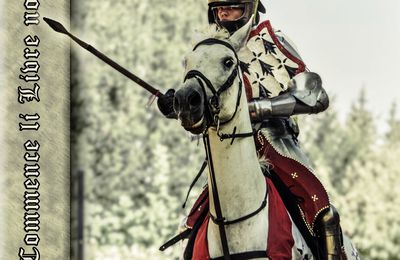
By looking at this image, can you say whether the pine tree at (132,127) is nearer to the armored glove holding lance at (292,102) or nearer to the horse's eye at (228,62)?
the armored glove holding lance at (292,102)

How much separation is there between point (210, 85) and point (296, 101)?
3.60 feet

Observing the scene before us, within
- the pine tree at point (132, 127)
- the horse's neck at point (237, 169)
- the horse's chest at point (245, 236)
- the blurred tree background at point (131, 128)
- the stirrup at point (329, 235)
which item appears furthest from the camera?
the pine tree at point (132, 127)

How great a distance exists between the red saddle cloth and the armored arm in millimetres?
569

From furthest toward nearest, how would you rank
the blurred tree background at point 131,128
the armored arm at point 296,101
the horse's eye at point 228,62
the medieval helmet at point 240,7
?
1. the blurred tree background at point 131,128
2. the medieval helmet at point 240,7
3. the armored arm at point 296,101
4. the horse's eye at point 228,62

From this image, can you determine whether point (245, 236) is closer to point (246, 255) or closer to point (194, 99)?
point (246, 255)

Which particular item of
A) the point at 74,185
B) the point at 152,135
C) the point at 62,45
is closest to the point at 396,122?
the point at 152,135

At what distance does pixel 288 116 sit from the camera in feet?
35.4

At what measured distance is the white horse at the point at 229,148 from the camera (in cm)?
989

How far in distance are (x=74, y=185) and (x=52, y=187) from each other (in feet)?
33.7

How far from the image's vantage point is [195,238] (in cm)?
1089

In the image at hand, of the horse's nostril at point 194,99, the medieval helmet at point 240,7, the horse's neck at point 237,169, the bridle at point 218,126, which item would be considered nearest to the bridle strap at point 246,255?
the bridle at point 218,126

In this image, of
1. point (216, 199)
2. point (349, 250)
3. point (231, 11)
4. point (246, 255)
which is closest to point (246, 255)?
point (246, 255)

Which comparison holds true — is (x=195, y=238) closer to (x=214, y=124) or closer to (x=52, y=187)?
(x=214, y=124)

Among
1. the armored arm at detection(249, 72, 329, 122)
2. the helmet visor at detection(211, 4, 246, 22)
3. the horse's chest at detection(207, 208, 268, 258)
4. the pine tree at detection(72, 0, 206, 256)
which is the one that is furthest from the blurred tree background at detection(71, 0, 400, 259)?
the horse's chest at detection(207, 208, 268, 258)
